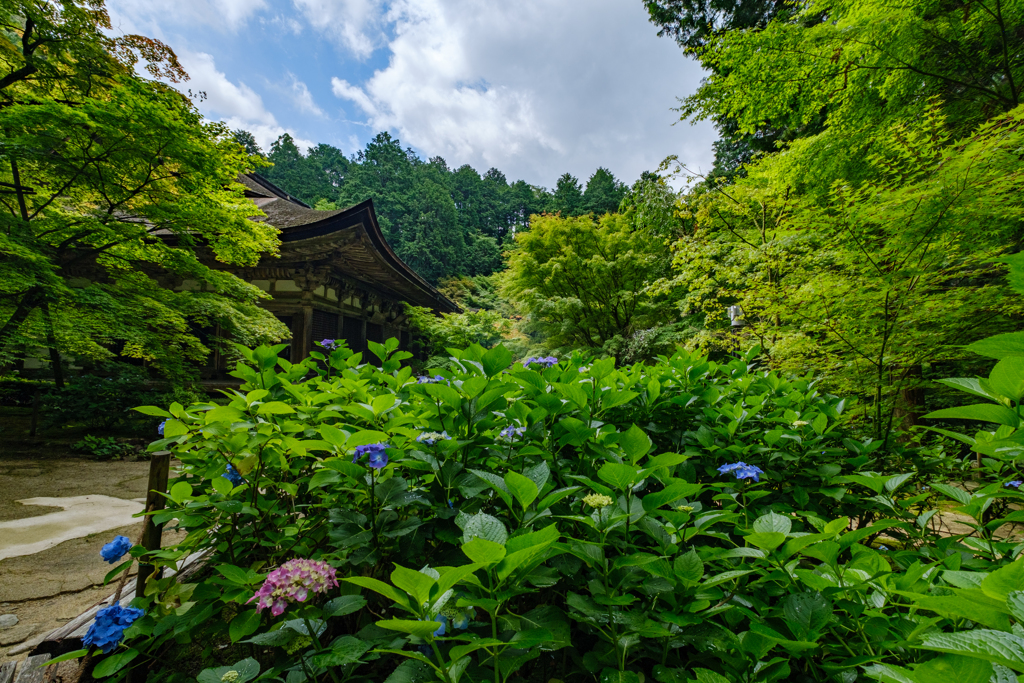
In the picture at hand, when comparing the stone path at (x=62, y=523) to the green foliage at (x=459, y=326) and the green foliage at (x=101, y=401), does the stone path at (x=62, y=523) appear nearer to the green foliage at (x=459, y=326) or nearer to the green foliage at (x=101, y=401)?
the green foliage at (x=101, y=401)

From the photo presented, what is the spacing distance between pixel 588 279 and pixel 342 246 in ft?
15.7

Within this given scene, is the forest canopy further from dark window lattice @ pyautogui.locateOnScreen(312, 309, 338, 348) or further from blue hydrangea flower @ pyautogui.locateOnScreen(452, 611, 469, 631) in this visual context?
blue hydrangea flower @ pyautogui.locateOnScreen(452, 611, 469, 631)

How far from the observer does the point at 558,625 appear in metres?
0.58

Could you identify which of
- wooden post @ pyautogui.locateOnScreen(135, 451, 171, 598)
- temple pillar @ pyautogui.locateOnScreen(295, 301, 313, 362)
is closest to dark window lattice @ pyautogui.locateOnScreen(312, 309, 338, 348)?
temple pillar @ pyautogui.locateOnScreen(295, 301, 313, 362)

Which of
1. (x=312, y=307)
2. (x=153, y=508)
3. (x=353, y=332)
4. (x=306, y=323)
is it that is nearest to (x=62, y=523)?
(x=153, y=508)

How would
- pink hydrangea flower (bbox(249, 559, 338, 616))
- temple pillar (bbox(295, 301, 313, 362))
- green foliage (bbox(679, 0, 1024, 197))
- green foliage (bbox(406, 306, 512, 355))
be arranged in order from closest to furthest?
pink hydrangea flower (bbox(249, 559, 338, 616)), green foliage (bbox(679, 0, 1024, 197)), temple pillar (bbox(295, 301, 313, 362)), green foliage (bbox(406, 306, 512, 355))

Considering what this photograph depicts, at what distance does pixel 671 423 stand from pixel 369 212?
754 cm

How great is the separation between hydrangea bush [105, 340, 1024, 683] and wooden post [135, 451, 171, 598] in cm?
4

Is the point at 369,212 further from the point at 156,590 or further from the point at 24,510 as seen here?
the point at 156,590

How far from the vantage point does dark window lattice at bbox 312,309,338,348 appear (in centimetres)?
784

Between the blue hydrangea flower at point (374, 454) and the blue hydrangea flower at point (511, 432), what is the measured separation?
0.28 m

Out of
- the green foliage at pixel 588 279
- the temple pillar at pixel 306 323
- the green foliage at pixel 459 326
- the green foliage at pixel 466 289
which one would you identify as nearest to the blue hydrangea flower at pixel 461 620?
the green foliage at pixel 588 279

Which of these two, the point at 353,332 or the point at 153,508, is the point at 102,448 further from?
the point at 153,508

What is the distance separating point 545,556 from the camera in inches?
20.4
